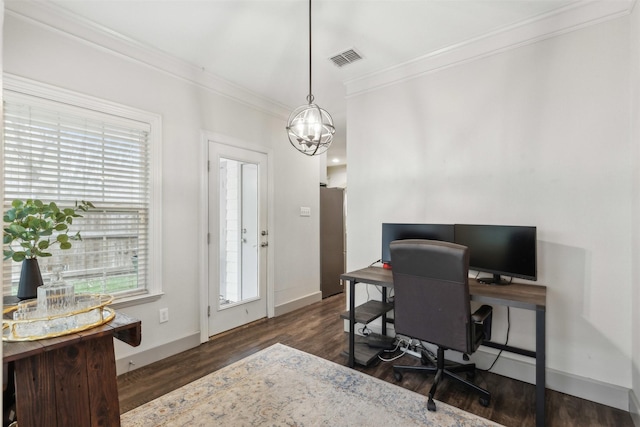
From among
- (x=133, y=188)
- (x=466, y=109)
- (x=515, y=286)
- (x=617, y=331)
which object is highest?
(x=466, y=109)

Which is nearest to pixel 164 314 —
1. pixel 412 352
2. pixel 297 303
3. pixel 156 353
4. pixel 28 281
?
pixel 156 353

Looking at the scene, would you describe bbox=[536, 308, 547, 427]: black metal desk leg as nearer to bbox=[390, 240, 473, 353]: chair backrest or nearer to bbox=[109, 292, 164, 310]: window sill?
bbox=[390, 240, 473, 353]: chair backrest

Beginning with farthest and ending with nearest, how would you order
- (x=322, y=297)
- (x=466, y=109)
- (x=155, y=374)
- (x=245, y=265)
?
(x=322, y=297) → (x=245, y=265) → (x=466, y=109) → (x=155, y=374)

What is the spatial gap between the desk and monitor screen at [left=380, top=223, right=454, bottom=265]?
0.30m

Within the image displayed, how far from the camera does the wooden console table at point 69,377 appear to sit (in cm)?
135

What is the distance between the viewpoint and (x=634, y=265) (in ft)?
6.86

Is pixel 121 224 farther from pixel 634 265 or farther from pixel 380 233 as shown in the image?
pixel 634 265

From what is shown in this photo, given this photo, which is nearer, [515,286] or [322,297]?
[515,286]

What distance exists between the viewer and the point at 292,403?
2.20m

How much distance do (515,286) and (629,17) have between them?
6.43 ft

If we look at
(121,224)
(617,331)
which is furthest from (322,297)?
(617,331)

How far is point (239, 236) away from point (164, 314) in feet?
3.79

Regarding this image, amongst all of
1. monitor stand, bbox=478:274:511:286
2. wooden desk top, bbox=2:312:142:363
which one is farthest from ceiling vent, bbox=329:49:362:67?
wooden desk top, bbox=2:312:142:363

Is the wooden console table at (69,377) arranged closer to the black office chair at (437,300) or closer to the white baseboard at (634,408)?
the black office chair at (437,300)
